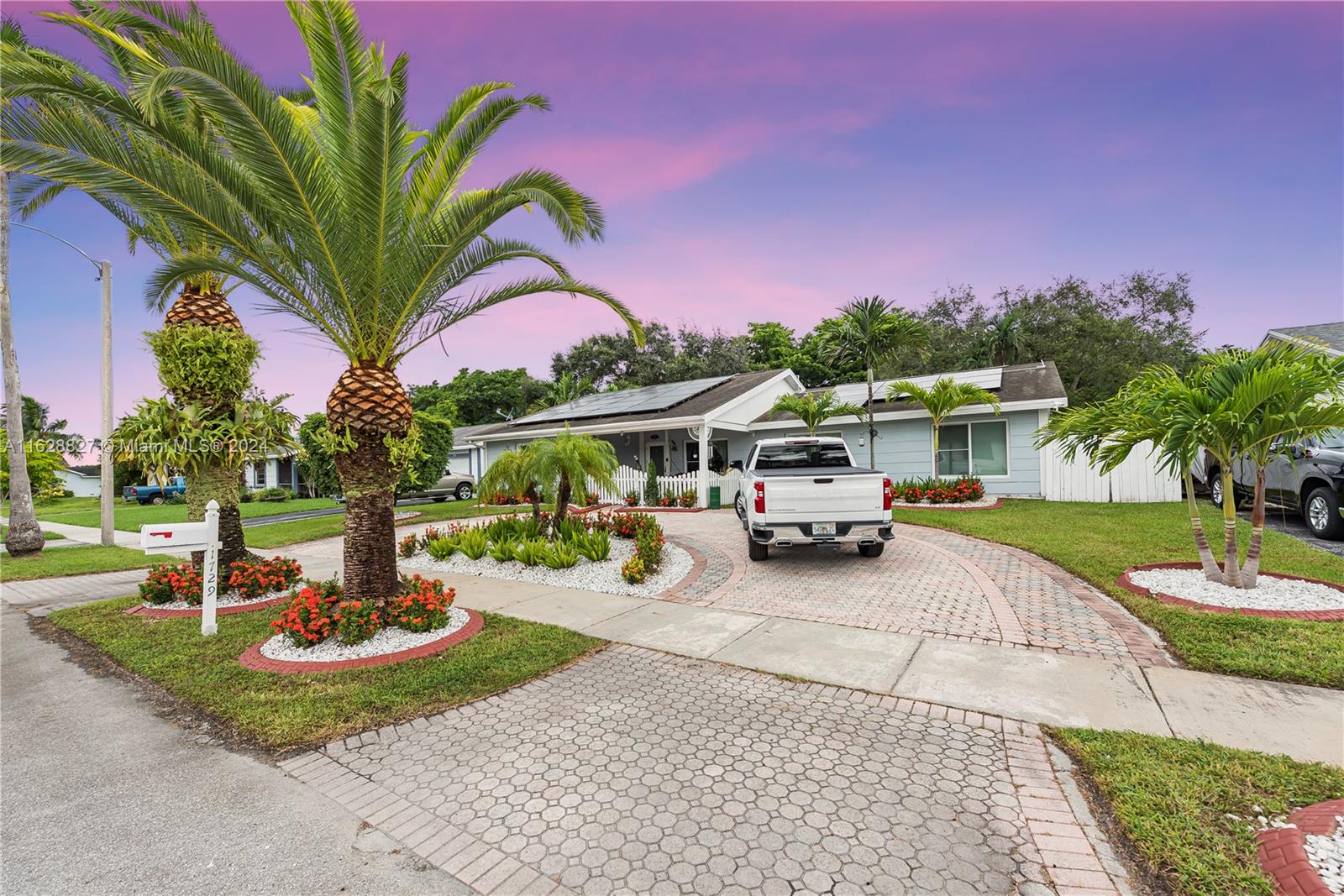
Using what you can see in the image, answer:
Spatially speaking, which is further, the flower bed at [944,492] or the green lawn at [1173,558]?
the flower bed at [944,492]

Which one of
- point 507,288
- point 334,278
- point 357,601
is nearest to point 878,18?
point 507,288

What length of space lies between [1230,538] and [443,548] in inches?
432

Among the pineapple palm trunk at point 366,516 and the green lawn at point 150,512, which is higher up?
the pineapple palm trunk at point 366,516

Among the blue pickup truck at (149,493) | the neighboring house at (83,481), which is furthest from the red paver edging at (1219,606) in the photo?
the neighboring house at (83,481)

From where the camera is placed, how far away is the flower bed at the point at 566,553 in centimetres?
788

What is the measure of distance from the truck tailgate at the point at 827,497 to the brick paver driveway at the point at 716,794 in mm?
3633

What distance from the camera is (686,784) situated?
296 centimetres

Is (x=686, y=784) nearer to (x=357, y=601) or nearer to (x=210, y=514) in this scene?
(x=357, y=601)

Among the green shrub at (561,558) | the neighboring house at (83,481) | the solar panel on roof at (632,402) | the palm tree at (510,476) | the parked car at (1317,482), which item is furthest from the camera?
the neighboring house at (83,481)

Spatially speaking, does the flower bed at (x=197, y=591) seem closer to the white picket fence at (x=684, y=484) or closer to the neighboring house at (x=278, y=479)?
the white picket fence at (x=684, y=484)

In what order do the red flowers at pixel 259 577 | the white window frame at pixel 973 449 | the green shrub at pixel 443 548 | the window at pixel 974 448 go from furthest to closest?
the window at pixel 974 448 → the white window frame at pixel 973 449 → the green shrub at pixel 443 548 → the red flowers at pixel 259 577

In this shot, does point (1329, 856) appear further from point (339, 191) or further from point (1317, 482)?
point (1317, 482)

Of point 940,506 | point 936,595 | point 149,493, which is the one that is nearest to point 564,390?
point 149,493

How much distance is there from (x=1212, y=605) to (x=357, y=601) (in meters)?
8.89
